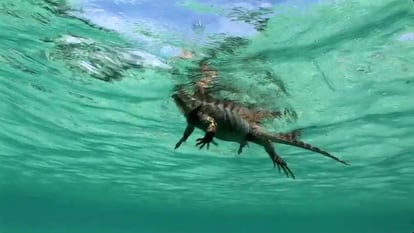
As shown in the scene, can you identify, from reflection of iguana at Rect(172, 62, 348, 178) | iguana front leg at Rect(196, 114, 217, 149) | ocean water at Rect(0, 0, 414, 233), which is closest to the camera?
iguana front leg at Rect(196, 114, 217, 149)

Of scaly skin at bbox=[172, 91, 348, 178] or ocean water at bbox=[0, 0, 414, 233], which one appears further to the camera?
ocean water at bbox=[0, 0, 414, 233]

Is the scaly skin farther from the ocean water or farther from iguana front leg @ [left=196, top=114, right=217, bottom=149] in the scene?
the ocean water

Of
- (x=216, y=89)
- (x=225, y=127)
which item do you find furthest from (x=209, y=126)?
(x=216, y=89)

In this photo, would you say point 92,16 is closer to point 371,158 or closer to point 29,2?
point 29,2

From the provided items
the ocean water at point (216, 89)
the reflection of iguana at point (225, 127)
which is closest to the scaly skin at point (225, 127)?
the reflection of iguana at point (225, 127)

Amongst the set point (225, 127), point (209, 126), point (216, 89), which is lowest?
point (209, 126)

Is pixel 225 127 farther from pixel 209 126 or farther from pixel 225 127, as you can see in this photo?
pixel 209 126

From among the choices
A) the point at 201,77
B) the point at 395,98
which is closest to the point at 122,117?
the point at 201,77

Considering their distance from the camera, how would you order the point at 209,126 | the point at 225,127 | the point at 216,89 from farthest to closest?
the point at 216,89 → the point at 225,127 → the point at 209,126

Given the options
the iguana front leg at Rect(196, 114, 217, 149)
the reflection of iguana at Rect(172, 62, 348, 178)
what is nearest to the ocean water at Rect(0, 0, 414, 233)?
the reflection of iguana at Rect(172, 62, 348, 178)
